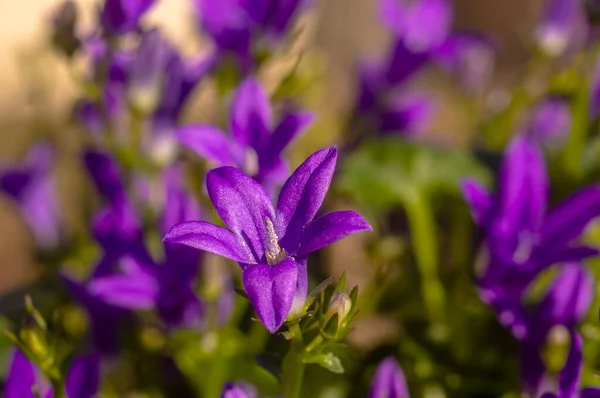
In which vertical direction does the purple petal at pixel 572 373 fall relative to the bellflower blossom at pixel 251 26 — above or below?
below

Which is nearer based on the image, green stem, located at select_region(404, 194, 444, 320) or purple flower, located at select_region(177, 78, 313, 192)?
Answer: purple flower, located at select_region(177, 78, 313, 192)

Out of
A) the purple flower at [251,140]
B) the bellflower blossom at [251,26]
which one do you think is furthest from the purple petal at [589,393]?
the bellflower blossom at [251,26]

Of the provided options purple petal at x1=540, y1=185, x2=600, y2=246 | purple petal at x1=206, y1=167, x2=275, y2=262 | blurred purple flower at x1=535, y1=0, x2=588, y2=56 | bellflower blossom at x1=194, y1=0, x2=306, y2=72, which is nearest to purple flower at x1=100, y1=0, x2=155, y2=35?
bellflower blossom at x1=194, y1=0, x2=306, y2=72

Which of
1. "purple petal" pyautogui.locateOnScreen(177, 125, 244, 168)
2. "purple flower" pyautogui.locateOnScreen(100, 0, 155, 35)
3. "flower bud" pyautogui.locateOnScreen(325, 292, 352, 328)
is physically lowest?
"flower bud" pyautogui.locateOnScreen(325, 292, 352, 328)

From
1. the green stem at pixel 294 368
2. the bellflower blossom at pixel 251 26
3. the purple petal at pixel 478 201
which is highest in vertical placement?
the bellflower blossom at pixel 251 26

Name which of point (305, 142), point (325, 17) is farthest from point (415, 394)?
point (325, 17)

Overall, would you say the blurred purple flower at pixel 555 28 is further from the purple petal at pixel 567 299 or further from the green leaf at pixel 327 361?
A: the green leaf at pixel 327 361

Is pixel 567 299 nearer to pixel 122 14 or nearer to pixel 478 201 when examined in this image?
pixel 478 201

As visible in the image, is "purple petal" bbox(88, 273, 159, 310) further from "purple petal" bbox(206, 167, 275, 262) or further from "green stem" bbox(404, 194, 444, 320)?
"green stem" bbox(404, 194, 444, 320)
